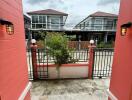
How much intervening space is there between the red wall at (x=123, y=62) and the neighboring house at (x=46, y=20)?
15.6m

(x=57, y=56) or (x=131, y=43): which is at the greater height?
(x=131, y=43)

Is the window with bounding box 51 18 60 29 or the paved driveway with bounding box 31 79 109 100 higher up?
the window with bounding box 51 18 60 29

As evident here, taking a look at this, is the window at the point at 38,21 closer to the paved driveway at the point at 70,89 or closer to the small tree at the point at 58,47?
the small tree at the point at 58,47

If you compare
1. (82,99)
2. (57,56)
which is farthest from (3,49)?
(57,56)

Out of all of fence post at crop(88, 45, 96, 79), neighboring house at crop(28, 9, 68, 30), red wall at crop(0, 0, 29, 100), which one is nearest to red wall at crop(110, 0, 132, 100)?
red wall at crop(0, 0, 29, 100)

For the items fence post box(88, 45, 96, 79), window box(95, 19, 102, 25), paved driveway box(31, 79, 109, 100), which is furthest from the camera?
window box(95, 19, 102, 25)

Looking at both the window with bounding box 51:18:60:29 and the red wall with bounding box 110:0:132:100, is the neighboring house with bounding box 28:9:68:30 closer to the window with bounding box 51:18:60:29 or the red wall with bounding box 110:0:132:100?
the window with bounding box 51:18:60:29

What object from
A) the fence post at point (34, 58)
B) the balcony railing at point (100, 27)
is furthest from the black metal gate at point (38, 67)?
the balcony railing at point (100, 27)

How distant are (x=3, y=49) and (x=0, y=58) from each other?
15 centimetres

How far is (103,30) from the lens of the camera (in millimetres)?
18078

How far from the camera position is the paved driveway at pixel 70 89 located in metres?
3.69

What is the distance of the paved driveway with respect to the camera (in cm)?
369

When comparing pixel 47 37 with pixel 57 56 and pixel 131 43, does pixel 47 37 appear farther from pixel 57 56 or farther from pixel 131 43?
pixel 131 43

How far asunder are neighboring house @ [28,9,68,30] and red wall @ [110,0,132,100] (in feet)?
51.0
